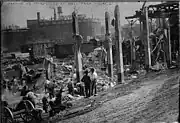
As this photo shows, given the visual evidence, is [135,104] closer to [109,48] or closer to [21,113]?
[109,48]

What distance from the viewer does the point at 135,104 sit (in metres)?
3.88

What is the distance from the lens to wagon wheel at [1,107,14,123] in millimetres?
3348

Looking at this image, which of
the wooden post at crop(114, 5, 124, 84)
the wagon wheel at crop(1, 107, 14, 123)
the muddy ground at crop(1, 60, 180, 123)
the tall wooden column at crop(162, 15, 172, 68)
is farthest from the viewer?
the tall wooden column at crop(162, 15, 172, 68)

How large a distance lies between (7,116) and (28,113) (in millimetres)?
277

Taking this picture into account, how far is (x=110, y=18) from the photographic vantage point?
409cm

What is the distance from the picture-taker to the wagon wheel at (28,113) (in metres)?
3.51

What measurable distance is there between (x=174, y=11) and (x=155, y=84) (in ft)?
3.62

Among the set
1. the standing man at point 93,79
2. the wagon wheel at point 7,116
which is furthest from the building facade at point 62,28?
the wagon wheel at point 7,116

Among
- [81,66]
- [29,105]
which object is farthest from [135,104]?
[29,105]

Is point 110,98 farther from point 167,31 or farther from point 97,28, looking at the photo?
point 167,31

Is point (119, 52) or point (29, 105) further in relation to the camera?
point (119, 52)

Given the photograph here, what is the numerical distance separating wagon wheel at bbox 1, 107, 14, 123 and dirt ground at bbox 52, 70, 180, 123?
0.55 metres

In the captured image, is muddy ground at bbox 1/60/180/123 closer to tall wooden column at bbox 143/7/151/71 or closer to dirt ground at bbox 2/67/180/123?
dirt ground at bbox 2/67/180/123

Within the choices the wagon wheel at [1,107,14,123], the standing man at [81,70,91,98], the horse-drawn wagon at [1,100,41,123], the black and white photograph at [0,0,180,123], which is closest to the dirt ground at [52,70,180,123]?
the black and white photograph at [0,0,180,123]
